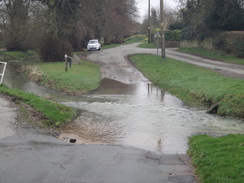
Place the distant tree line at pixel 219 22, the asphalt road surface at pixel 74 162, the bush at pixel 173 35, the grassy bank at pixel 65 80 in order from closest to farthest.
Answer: the asphalt road surface at pixel 74 162 → the grassy bank at pixel 65 80 → the distant tree line at pixel 219 22 → the bush at pixel 173 35

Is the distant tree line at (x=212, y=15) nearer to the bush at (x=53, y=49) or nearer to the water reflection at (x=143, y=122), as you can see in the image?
the bush at (x=53, y=49)

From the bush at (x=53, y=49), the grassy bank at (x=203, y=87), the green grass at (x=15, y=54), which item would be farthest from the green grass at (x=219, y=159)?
the green grass at (x=15, y=54)

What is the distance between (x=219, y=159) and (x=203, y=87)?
439 inches

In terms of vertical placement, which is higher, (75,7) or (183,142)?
(75,7)

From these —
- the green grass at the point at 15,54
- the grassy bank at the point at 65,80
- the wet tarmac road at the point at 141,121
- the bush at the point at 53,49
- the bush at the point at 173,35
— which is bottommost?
the wet tarmac road at the point at 141,121

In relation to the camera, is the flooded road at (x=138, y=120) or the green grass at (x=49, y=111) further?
Answer: the green grass at (x=49, y=111)

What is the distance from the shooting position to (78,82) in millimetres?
20750

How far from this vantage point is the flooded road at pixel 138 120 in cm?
972

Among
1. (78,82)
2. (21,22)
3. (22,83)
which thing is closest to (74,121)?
(78,82)

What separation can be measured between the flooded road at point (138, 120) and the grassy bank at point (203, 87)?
0.64 m

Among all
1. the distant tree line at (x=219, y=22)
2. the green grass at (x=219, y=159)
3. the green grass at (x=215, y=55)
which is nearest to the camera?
the green grass at (x=219, y=159)

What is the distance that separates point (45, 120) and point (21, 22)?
3190 cm

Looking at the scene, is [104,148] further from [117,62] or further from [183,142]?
→ [117,62]

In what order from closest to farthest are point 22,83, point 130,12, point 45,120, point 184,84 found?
point 45,120 → point 184,84 → point 22,83 → point 130,12
